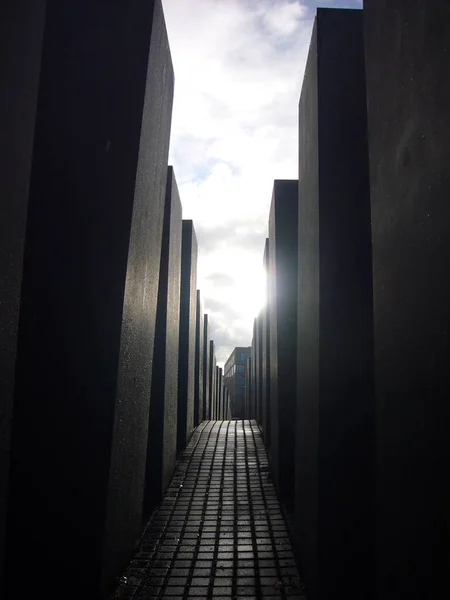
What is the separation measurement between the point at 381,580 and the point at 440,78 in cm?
219

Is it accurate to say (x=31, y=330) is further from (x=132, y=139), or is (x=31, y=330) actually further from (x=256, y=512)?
(x=256, y=512)

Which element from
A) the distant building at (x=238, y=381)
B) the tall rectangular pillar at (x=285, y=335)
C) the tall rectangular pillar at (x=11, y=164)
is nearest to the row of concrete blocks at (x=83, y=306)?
the tall rectangular pillar at (x=11, y=164)

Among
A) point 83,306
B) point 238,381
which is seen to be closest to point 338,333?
point 83,306

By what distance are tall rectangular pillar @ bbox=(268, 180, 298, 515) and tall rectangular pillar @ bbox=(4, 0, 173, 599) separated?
2.51 m

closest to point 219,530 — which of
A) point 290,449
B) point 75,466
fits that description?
point 290,449

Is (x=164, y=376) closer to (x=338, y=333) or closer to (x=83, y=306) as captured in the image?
(x=83, y=306)

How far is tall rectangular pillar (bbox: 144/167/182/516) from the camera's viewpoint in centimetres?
608

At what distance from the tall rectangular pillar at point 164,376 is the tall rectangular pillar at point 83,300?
1643mm

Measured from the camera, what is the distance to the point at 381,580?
231 cm

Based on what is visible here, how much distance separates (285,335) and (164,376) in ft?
5.75

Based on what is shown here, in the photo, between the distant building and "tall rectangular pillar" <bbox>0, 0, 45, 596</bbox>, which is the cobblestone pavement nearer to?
"tall rectangular pillar" <bbox>0, 0, 45, 596</bbox>

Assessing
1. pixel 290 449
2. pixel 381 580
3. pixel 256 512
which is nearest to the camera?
pixel 381 580

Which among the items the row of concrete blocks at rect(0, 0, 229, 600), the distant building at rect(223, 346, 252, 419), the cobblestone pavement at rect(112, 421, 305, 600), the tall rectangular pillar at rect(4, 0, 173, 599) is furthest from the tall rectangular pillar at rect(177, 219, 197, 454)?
→ the distant building at rect(223, 346, 252, 419)

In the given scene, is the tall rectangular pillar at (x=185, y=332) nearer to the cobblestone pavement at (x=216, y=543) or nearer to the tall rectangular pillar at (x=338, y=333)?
the cobblestone pavement at (x=216, y=543)
